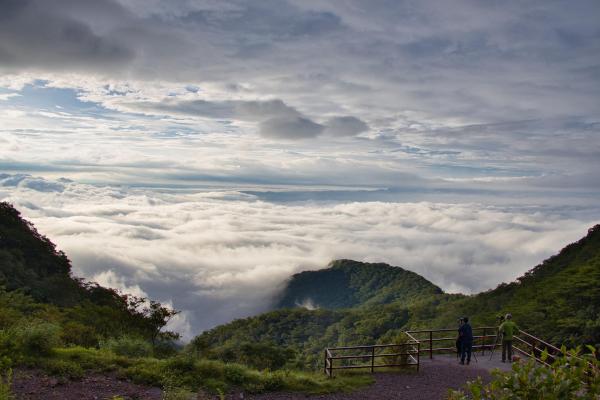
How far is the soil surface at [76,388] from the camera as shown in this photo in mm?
9695

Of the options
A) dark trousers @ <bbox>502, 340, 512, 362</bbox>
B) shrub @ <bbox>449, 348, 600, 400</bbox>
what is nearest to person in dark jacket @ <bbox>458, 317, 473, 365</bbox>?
dark trousers @ <bbox>502, 340, 512, 362</bbox>

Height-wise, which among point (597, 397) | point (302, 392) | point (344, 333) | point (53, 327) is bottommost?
point (344, 333)

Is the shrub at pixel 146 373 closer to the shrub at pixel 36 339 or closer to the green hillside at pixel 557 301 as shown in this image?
the shrub at pixel 36 339

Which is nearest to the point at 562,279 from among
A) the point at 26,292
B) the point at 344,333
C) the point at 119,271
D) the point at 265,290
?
the point at 344,333

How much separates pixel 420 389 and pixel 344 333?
186ft

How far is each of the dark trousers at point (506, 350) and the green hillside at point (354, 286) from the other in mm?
77713

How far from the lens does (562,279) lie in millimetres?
40750

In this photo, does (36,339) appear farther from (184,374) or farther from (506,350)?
(506,350)

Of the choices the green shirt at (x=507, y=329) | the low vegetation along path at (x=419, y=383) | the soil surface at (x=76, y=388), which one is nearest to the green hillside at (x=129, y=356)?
the soil surface at (x=76, y=388)

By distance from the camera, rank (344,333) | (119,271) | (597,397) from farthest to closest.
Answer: (119,271), (344,333), (597,397)

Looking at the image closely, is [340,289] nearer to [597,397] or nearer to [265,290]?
[265,290]

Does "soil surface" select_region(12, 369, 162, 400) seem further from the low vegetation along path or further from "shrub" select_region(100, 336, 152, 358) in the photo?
"shrub" select_region(100, 336, 152, 358)

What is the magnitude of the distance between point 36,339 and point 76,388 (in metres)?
2.47

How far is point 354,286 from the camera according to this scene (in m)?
126
